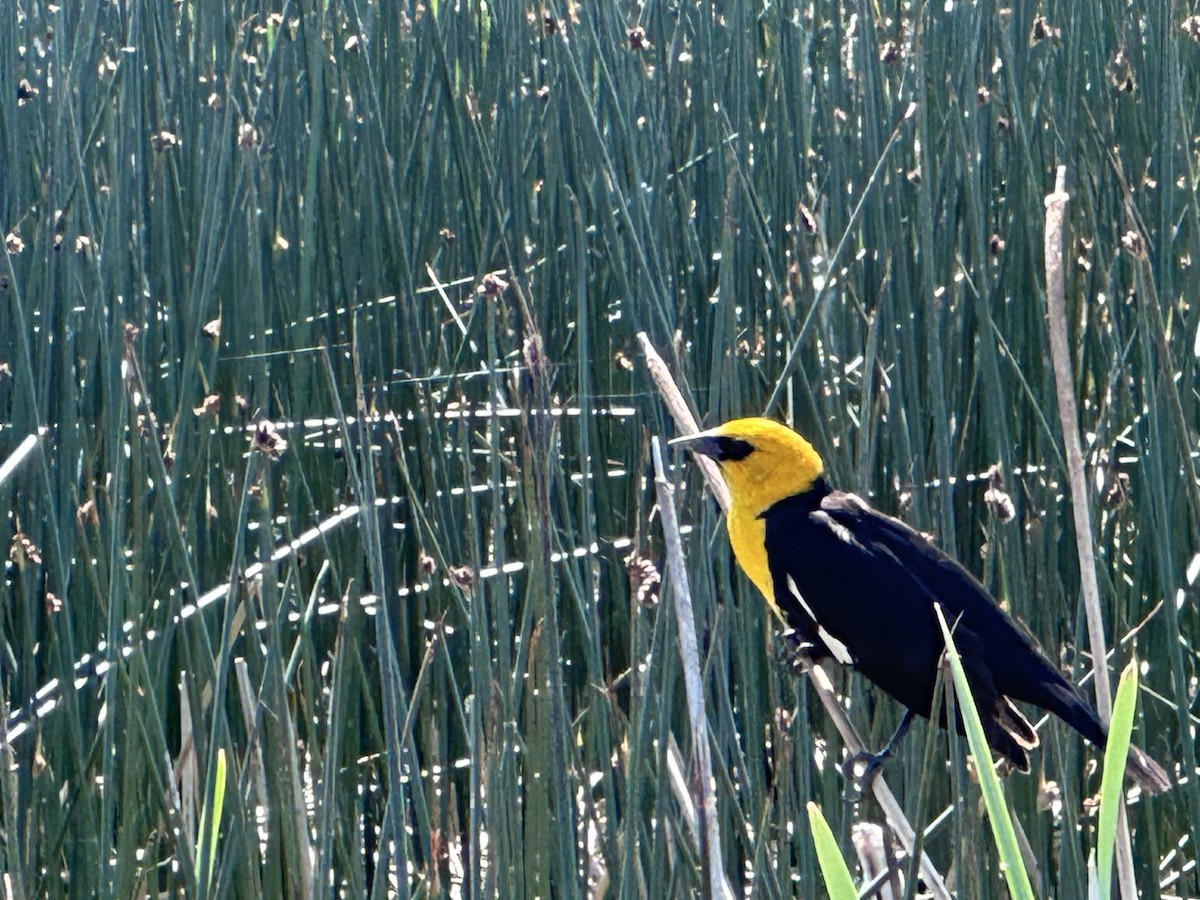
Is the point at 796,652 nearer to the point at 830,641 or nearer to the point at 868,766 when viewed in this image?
the point at 830,641

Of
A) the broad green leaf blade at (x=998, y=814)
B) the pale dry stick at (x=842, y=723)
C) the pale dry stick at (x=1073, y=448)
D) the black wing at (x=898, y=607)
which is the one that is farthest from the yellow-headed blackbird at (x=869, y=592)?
the broad green leaf blade at (x=998, y=814)

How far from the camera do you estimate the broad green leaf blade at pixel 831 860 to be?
622 millimetres

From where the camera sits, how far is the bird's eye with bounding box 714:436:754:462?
1.48 meters

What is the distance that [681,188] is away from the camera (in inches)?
78.5

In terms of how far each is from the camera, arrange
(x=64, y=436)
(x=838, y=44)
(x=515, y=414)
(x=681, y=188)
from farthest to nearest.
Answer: (x=838, y=44) < (x=681, y=188) < (x=515, y=414) < (x=64, y=436)

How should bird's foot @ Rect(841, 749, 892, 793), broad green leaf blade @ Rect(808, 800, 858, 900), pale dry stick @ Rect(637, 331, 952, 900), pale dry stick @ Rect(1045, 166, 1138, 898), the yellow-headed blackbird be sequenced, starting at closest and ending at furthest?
broad green leaf blade @ Rect(808, 800, 858, 900) < pale dry stick @ Rect(1045, 166, 1138, 898) < pale dry stick @ Rect(637, 331, 952, 900) < bird's foot @ Rect(841, 749, 892, 793) < the yellow-headed blackbird

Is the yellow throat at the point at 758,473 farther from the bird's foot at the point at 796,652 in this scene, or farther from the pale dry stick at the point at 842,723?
the pale dry stick at the point at 842,723

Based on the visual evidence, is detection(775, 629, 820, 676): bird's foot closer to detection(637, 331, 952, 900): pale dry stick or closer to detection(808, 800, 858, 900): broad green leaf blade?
detection(637, 331, 952, 900): pale dry stick

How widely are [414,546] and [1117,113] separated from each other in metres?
1.18

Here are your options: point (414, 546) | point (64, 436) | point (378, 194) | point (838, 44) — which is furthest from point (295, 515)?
point (838, 44)

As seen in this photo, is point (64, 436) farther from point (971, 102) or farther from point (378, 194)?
point (971, 102)

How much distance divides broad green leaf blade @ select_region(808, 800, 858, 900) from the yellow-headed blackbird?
58 centimetres

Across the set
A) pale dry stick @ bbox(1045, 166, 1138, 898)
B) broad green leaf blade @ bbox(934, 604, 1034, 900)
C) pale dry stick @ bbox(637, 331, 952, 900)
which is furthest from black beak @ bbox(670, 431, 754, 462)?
broad green leaf blade @ bbox(934, 604, 1034, 900)

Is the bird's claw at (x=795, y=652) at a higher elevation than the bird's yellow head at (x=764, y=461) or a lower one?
lower
